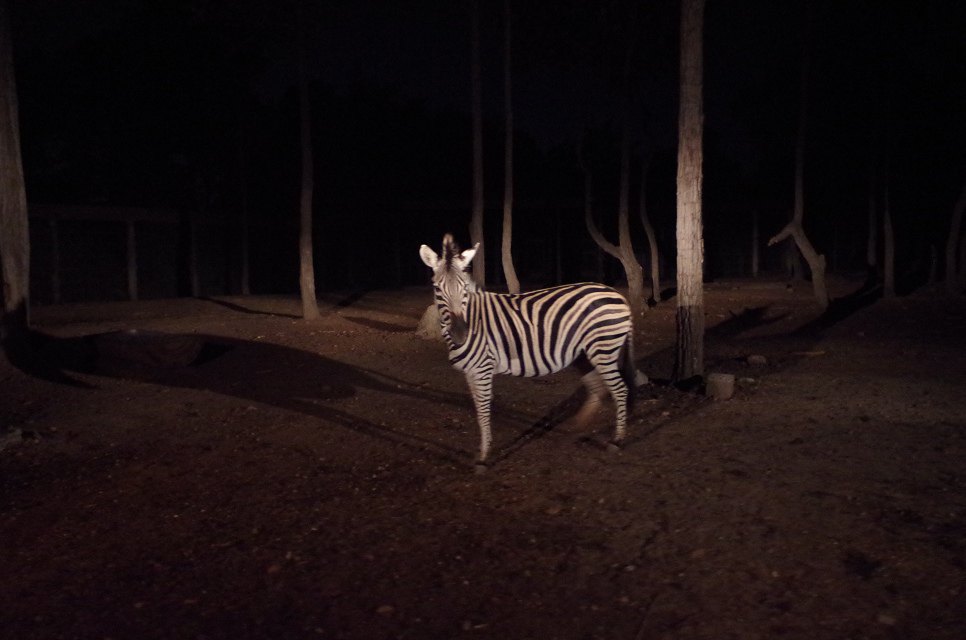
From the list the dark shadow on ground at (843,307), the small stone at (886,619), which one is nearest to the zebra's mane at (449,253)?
the small stone at (886,619)

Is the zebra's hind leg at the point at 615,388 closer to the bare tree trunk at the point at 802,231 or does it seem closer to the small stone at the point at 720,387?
the small stone at the point at 720,387

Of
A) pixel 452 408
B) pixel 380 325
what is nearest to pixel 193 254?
pixel 380 325

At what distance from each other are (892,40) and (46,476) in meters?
22.5

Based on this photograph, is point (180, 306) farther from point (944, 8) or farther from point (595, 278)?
point (944, 8)

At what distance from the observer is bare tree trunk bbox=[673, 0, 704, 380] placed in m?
10.3

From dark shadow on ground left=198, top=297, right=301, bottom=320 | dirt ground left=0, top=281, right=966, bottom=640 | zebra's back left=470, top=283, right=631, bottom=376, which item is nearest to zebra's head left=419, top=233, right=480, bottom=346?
zebra's back left=470, top=283, right=631, bottom=376

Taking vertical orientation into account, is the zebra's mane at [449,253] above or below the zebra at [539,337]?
above

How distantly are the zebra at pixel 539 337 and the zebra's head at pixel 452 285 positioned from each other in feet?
0.07

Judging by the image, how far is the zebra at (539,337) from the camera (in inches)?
283

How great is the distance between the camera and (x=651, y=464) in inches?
277

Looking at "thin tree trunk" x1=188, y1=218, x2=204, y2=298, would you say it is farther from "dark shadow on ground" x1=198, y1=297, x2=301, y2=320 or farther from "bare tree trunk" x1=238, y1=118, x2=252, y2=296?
"dark shadow on ground" x1=198, y1=297, x2=301, y2=320

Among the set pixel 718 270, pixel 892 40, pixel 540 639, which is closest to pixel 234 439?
pixel 540 639

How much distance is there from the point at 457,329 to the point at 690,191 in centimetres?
470

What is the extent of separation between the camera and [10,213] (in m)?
12.1
